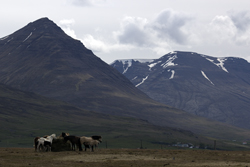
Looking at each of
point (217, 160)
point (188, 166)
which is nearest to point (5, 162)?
point (188, 166)

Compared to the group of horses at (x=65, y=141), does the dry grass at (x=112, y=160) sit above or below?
below

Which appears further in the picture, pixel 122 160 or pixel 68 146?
pixel 68 146

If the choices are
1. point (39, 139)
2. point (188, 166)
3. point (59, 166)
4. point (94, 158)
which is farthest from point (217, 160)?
point (39, 139)

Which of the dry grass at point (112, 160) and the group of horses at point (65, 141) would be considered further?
the group of horses at point (65, 141)

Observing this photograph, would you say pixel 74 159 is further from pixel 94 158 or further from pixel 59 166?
pixel 59 166

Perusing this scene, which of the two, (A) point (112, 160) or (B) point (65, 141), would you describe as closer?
(A) point (112, 160)

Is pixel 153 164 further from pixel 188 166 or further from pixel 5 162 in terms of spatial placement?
pixel 5 162

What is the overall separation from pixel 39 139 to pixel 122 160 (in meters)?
14.4

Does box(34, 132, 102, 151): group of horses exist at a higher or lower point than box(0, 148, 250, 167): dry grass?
higher

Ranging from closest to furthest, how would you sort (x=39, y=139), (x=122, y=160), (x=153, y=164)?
(x=153, y=164) → (x=122, y=160) → (x=39, y=139)

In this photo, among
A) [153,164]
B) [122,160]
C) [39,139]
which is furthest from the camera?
[39,139]

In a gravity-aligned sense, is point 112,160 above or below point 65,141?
below

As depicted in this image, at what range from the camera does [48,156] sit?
163ft

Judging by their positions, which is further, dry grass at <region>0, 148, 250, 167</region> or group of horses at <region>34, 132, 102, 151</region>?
group of horses at <region>34, 132, 102, 151</region>
